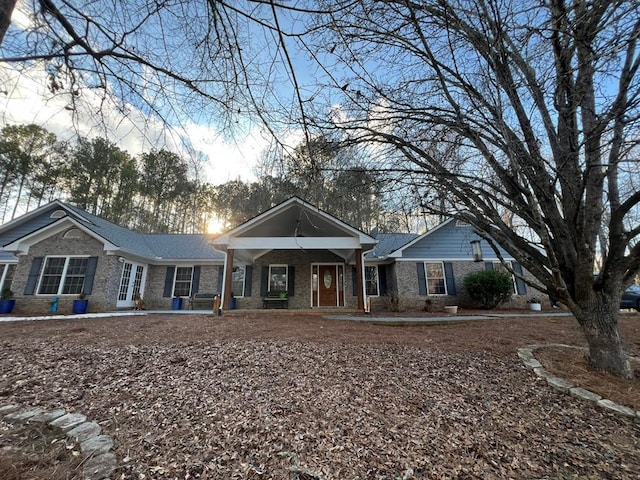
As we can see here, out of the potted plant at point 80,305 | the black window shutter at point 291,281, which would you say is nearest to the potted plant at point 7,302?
the potted plant at point 80,305

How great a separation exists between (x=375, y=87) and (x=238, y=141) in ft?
7.04

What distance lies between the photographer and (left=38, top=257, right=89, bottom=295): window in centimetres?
1074

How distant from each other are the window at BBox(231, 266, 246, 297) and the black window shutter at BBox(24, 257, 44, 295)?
7655 mm

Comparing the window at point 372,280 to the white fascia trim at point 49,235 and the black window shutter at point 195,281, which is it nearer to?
the black window shutter at point 195,281

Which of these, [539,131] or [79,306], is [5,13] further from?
[79,306]

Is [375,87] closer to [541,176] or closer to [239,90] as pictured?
[239,90]

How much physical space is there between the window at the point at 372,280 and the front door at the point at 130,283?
36.0 ft

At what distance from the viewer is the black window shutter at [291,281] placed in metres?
11.9

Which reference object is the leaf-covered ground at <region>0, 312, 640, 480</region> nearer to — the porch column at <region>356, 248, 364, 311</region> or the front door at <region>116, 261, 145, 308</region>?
the porch column at <region>356, 248, 364, 311</region>

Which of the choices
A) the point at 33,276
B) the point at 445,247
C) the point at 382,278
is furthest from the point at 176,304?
the point at 445,247

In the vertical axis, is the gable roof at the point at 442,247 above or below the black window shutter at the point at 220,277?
above

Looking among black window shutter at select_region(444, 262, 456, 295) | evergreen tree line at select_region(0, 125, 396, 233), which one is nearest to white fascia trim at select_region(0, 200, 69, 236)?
evergreen tree line at select_region(0, 125, 396, 233)

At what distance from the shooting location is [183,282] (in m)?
12.9

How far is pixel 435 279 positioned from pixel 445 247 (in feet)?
5.54
